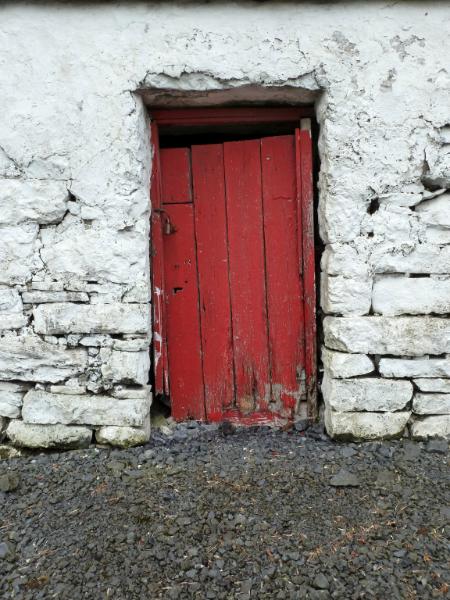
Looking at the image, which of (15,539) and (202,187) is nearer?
(15,539)

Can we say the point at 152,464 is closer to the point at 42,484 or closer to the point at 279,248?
the point at 42,484

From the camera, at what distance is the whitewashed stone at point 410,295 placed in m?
2.28

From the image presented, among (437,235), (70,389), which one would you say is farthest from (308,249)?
(70,389)

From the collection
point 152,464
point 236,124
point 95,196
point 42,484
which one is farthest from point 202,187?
point 42,484

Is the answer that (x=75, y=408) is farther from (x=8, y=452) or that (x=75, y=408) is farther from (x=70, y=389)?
(x=8, y=452)

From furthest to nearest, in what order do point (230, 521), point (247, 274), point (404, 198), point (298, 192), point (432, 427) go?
point (247, 274) < point (298, 192) < point (432, 427) < point (404, 198) < point (230, 521)

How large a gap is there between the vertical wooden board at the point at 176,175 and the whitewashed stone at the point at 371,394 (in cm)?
134

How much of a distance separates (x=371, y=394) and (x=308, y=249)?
85 centimetres

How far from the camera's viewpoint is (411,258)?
2.26 meters

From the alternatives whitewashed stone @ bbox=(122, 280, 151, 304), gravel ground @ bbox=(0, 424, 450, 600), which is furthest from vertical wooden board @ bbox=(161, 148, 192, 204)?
gravel ground @ bbox=(0, 424, 450, 600)

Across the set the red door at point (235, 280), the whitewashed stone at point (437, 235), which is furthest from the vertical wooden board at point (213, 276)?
the whitewashed stone at point (437, 235)

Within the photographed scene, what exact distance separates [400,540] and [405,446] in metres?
0.62

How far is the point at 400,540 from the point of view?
1.76m

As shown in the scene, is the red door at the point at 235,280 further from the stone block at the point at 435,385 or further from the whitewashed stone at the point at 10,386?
the whitewashed stone at the point at 10,386
